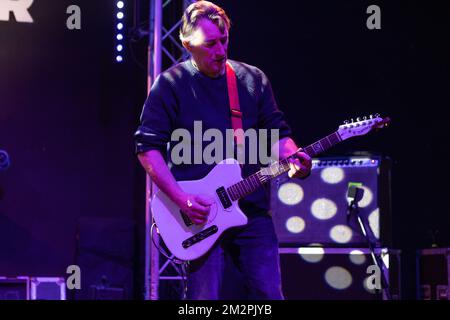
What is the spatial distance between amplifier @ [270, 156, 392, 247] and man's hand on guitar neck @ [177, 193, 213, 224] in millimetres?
2280

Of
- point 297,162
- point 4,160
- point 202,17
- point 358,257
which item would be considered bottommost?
point 358,257

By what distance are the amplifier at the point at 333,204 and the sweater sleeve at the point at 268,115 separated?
195cm

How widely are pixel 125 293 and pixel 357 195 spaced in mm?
2341

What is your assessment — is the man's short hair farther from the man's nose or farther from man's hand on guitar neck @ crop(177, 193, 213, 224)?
man's hand on guitar neck @ crop(177, 193, 213, 224)

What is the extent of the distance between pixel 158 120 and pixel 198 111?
0.20m

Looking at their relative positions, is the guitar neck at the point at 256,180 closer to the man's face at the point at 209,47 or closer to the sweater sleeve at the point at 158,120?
the sweater sleeve at the point at 158,120

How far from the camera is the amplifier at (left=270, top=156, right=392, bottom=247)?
17.9ft

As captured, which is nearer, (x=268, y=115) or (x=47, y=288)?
(x=268, y=115)

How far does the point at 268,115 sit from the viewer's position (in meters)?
3.64

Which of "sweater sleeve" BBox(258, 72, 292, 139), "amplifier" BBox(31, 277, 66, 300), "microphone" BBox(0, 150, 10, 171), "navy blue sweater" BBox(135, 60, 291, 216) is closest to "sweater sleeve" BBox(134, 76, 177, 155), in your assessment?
"navy blue sweater" BBox(135, 60, 291, 216)

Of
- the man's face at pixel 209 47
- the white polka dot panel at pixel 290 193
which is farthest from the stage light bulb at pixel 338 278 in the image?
the man's face at pixel 209 47

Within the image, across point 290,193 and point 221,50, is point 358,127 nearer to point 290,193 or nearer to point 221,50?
point 221,50

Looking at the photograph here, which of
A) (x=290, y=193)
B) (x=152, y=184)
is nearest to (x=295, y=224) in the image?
(x=290, y=193)

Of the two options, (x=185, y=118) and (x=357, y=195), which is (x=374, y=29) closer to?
(x=357, y=195)
